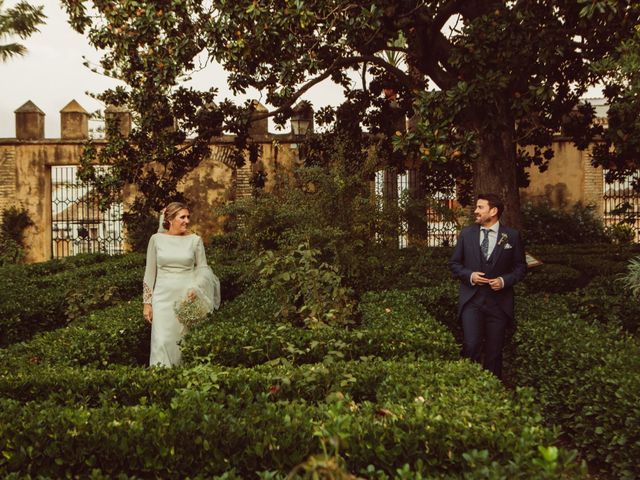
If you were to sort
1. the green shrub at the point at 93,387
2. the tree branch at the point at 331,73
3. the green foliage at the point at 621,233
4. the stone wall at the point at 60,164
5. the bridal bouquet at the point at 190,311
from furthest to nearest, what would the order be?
the stone wall at the point at 60,164
the green foliage at the point at 621,233
the tree branch at the point at 331,73
the bridal bouquet at the point at 190,311
the green shrub at the point at 93,387

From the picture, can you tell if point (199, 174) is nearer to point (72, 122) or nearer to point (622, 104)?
point (72, 122)

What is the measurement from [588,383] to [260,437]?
9.49 feet

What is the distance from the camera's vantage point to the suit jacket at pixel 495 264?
243 inches

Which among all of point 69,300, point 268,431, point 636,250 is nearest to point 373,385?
point 268,431

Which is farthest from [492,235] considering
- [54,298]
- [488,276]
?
[54,298]

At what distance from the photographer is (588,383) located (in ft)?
16.3

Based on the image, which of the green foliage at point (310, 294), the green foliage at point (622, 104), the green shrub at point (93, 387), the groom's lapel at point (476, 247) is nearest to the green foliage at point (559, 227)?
the green foliage at point (622, 104)

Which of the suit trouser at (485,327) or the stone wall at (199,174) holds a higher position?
the stone wall at (199,174)

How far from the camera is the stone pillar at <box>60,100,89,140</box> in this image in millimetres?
22812

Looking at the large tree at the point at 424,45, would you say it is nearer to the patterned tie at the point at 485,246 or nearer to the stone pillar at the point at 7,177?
the patterned tie at the point at 485,246

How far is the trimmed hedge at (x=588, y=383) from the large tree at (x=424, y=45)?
121 inches

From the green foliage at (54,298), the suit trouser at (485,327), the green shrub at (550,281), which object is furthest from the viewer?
the green shrub at (550,281)

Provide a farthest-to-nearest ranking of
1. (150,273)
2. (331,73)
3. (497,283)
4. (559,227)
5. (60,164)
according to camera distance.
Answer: (60,164) → (559,227) → (331,73) → (150,273) → (497,283)

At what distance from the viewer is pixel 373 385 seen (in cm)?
454
